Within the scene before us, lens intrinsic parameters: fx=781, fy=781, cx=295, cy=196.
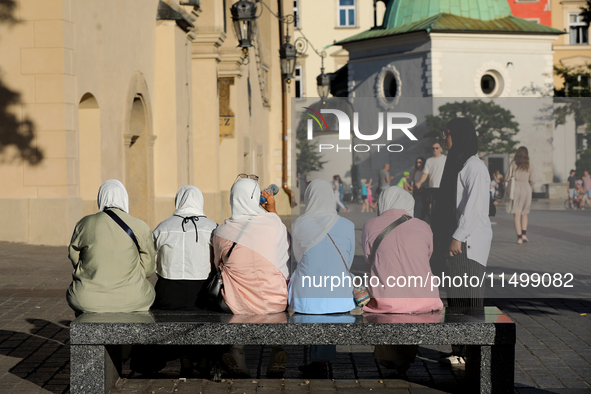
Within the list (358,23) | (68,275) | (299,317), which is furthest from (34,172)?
(358,23)

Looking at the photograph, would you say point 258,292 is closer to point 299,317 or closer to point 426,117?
point 299,317

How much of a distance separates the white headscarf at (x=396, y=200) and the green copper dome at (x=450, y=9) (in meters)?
36.6

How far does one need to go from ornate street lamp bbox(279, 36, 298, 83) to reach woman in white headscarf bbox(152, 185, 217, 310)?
66.4 ft

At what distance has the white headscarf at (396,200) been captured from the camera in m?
5.57

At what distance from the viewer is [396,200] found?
219 inches

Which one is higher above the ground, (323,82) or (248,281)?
(323,82)

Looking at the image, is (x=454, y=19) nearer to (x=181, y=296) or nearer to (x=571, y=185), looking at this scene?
(x=571, y=185)

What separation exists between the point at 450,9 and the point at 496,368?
123 ft

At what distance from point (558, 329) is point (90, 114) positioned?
349 inches

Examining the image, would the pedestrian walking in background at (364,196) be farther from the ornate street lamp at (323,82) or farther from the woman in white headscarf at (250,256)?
the ornate street lamp at (323,82)

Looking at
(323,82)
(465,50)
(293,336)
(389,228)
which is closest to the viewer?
(293,336)

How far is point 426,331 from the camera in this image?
524 cm

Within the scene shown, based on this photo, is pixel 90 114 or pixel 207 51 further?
pixel 207 51

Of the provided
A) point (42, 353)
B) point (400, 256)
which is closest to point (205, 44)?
point (42, 353)
